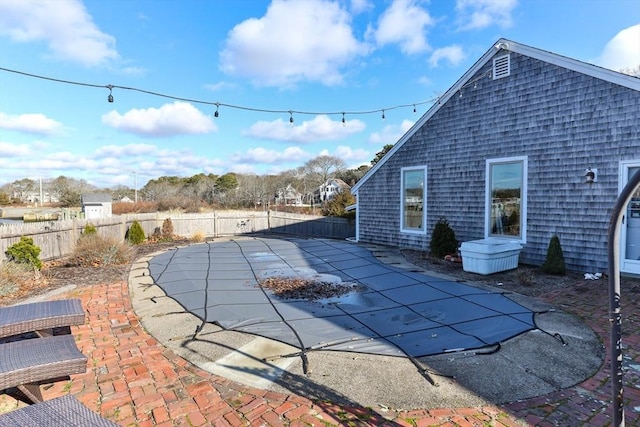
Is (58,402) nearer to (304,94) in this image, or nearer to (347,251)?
(347,251)

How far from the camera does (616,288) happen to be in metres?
1.58

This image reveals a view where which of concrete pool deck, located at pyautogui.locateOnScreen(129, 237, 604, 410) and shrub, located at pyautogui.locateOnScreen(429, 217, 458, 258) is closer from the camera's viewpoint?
concrete pool deck, located at pyautogui.locateOnScreen(129, 237, 604, 410)

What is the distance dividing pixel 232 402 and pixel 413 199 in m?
8.16

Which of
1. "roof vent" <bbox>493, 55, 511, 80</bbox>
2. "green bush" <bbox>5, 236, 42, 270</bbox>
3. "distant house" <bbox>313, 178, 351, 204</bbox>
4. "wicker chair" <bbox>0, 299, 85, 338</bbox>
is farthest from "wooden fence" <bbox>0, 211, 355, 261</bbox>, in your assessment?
"distant house" <bbox>313, 178, 351, 204</bbox>

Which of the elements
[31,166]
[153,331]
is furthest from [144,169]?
[153,331]

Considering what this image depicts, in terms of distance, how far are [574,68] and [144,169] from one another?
39.4 meters

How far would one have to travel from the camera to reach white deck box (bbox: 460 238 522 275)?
6461 millimetres

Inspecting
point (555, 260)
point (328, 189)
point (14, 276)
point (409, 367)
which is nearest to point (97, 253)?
point (14, 276)

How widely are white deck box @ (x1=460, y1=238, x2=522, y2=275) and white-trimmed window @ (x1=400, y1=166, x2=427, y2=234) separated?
2.60 metres

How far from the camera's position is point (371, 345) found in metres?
3.29

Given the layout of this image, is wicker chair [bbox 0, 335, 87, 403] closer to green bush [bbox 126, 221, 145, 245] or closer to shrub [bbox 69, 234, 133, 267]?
shrub [bbox 69, 234, 133, 267]

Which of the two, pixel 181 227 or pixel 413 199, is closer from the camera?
pixel 413 199

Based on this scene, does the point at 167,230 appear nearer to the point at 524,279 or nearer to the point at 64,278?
the point at 64,278

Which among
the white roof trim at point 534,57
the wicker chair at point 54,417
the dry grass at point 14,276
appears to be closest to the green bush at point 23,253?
the dry grass at point 14,276
